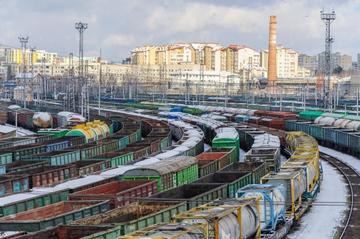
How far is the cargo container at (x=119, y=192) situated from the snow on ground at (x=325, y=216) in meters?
6.04

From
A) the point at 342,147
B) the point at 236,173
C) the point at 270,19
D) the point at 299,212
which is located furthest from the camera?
the point at 270,19

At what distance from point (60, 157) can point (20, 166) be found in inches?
139

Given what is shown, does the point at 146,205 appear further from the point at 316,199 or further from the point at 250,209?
the point at 316,199

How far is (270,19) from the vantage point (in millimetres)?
157250

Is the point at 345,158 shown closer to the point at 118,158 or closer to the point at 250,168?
the point at 250,168

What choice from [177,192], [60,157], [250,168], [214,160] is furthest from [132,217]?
[60,157]

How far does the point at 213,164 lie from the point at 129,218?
14027 mm

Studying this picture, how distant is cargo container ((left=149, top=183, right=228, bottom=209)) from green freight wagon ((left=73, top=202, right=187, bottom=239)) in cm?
39

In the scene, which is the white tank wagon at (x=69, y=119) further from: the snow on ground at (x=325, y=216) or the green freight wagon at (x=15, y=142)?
the snow on ground at (x=325, y=216)

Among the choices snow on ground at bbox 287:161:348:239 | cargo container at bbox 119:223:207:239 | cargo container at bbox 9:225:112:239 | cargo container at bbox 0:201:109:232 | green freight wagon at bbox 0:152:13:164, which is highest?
cargo container at bbox 119:223:207:239

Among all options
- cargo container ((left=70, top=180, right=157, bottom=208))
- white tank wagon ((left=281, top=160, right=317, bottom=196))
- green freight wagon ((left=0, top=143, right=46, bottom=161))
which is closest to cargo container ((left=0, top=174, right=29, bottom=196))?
cargo container ((left=70, top=180, right=157, bottom=208))

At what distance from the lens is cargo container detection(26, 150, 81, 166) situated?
36812 millimetres

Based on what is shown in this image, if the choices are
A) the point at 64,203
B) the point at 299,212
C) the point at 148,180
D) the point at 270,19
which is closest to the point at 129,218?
the point at 64,203

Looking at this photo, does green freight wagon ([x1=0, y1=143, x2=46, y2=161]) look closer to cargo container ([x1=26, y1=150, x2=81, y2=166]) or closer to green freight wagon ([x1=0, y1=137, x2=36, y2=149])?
cargo container ([x1=26, y1=150, x2=81, y2=166])
